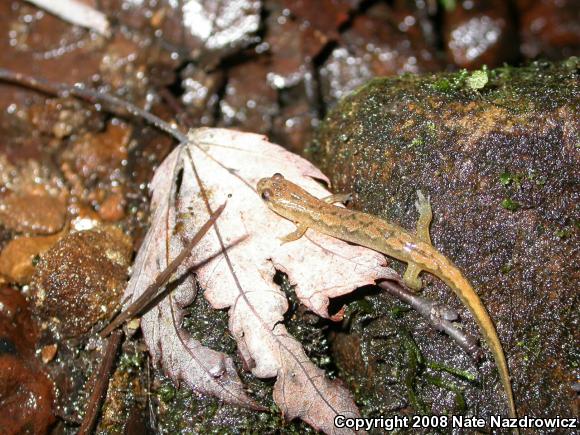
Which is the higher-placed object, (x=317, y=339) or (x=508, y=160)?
(x=508, y=160)

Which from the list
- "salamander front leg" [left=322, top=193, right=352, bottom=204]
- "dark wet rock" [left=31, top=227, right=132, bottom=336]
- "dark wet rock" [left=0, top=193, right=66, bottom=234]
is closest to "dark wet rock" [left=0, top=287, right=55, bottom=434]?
"dark wet rock" [left=31, top=227, right=132, bottom=336]

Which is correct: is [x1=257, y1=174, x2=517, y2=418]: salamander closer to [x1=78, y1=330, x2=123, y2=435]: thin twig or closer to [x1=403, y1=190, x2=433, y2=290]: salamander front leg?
[x1=403, y1=190, x2=433, y2=290]: salamander front leg

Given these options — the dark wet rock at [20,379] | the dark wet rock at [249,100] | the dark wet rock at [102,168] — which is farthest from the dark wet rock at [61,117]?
the dark wet rock at [20,379]

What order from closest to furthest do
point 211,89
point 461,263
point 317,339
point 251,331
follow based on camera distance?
point 251,331
point 461,263
point 317,339
point 211,89

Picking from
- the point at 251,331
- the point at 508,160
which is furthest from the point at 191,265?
the point at 508,160

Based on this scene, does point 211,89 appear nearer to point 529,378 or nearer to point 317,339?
point 317,339

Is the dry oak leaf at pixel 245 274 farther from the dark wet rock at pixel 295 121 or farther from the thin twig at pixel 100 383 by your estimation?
the dark wet rock at pixel 295 121
